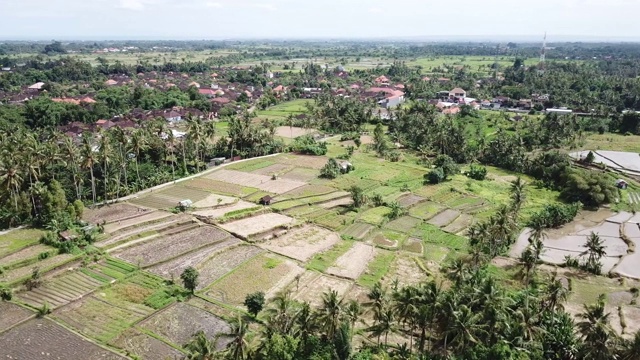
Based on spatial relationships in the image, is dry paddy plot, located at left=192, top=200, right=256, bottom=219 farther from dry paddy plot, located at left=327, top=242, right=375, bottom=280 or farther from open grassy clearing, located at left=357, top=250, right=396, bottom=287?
open grassy clearing, located at left=357, top=250, right=396, bottom=287

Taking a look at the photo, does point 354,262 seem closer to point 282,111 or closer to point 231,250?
point 231,250

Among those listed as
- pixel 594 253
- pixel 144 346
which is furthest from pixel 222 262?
pixel 594 253

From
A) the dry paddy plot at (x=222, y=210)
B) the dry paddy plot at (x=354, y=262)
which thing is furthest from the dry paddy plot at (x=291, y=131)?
the dry paddy plot at (x=354, y=262)

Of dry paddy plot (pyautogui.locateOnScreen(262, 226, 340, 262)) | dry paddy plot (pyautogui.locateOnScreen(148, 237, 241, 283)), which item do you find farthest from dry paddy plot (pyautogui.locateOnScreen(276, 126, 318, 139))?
dry paddy plot (pyautogui.locateOnScreen(148, 237, 241, 283))

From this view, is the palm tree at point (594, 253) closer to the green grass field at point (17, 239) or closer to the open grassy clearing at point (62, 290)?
the open grassy clearing at point (62, 290)

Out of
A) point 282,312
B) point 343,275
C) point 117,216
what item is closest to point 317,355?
point 282,312
